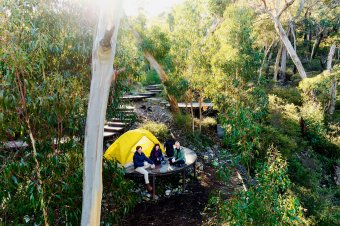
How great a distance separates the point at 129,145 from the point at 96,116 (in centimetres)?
541

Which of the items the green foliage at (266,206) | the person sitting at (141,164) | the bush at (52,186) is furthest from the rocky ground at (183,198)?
the bush at (52,186)

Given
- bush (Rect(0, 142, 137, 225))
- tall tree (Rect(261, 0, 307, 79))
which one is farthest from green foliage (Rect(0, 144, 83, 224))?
tall tree (Rect(261, 0, 307, 79))

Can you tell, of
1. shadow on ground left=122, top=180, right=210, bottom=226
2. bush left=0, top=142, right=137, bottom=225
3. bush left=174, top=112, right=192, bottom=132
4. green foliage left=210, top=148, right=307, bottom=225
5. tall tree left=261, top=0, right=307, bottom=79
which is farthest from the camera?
tall tree left=261, top=0, right=307, bottom=79

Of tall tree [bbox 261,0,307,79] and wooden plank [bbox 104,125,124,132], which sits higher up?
tall tree [bbox 261,0,307,79]

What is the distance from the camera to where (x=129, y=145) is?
9.80 metres

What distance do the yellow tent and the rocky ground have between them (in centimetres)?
96

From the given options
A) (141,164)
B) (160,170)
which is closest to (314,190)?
(160,170)

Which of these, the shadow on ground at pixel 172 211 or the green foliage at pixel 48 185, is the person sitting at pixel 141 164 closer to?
the shadow on ground at pixel 172 211

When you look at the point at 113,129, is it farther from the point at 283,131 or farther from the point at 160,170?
the point at 283,131

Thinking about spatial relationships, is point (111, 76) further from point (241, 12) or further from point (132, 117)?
point (241, 12)

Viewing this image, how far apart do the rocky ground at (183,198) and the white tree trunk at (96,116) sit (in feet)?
8.79

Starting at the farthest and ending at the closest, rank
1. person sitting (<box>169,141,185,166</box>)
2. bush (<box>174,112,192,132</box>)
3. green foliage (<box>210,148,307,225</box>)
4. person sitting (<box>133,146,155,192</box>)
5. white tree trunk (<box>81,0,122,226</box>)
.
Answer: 1. bush (<box>174,112,192,132</box>)
2. person sitting (<box>169,141,185,166</box>)
3. person sitting (<box>133,146,155,192</box>)
4. green foliage (<box>210,148,307,225</box>)
5. white tree trunk (<box>81,0,122,226</box>)

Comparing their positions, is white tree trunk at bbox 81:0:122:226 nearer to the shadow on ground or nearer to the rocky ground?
the rocky ground

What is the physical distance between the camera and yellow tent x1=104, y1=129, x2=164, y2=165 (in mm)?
9570
